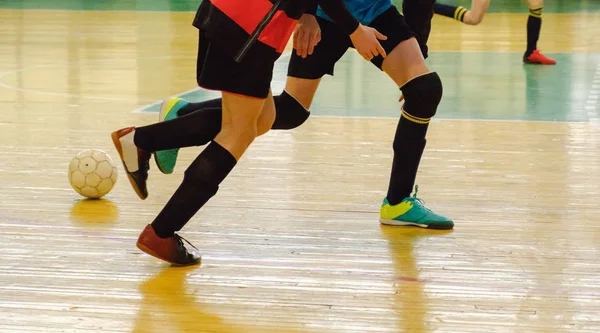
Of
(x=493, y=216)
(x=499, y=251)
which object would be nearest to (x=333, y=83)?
(x=493, y=216)

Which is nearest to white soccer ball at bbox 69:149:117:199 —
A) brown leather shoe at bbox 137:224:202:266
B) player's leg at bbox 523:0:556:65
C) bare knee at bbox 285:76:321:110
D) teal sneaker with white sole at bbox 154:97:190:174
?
teal sneaker with white sole at bbox 154:97:190:174

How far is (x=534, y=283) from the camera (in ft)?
10.9

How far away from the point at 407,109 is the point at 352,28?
0.77m

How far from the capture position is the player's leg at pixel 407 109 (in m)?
3.88

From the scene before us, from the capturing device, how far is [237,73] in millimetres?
3258

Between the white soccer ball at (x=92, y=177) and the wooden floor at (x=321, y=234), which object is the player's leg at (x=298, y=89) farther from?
the white soccer ball at (x=92, y=177)

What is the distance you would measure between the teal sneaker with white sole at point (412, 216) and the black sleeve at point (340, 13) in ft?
3.37

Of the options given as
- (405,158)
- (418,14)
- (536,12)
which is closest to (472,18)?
(536,12)

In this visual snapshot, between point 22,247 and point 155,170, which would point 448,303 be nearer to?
point 22,247

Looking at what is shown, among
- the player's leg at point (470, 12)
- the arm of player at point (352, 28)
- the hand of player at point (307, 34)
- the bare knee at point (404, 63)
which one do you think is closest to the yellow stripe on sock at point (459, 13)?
the player's leg at point (470, 12)

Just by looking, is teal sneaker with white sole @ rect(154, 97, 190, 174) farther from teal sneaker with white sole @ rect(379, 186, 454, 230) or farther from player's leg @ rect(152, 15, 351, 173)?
teal sneaker with white sole @ rect(379, 186, 454, 230)

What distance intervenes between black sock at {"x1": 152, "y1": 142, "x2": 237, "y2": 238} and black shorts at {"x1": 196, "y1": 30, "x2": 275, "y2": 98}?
22 cm

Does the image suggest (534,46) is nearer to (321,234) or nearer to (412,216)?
(412,216)

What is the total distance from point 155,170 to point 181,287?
1989mm
